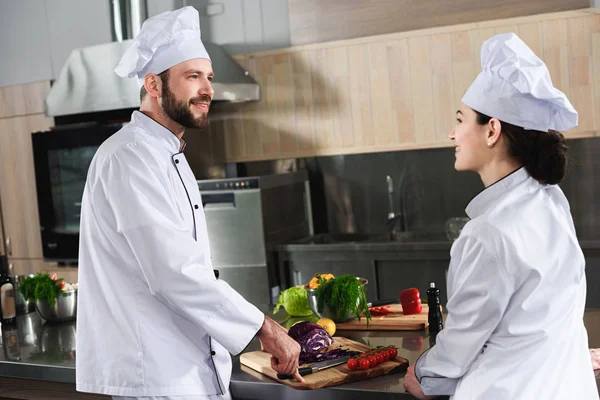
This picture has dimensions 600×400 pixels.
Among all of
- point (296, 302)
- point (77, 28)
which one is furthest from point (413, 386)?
point (77, 28)

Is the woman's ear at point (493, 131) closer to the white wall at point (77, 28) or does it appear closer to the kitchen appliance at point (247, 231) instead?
the kitchen appliance at point (247, 231)

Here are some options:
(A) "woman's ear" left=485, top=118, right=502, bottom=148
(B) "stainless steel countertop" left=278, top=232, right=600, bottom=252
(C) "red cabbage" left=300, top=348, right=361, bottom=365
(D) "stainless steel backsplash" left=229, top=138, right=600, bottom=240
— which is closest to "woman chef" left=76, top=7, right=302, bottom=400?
(C) "red cabbage" left=300, top=348, right=361, bottom=365

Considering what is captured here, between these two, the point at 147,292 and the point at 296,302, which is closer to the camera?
the point at 147,292

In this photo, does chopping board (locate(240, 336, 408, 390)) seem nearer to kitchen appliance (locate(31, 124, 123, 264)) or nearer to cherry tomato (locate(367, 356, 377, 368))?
cherry tomato (locate(367, 356, 377, 368))

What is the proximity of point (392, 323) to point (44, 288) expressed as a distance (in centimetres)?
143

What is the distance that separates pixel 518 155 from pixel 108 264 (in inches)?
43.4

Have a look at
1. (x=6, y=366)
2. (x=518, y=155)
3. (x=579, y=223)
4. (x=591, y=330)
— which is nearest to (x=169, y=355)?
(x=6, y=366)

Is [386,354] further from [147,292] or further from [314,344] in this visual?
[147,292]

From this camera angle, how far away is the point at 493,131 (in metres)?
1.61

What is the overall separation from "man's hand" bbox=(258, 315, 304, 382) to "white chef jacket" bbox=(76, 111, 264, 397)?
34 mm

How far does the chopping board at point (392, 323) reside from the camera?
2410 mm

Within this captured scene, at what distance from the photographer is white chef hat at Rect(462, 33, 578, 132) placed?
1.56m

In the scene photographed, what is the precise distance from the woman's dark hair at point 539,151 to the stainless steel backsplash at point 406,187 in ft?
9.99

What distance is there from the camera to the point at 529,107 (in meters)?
1.56
